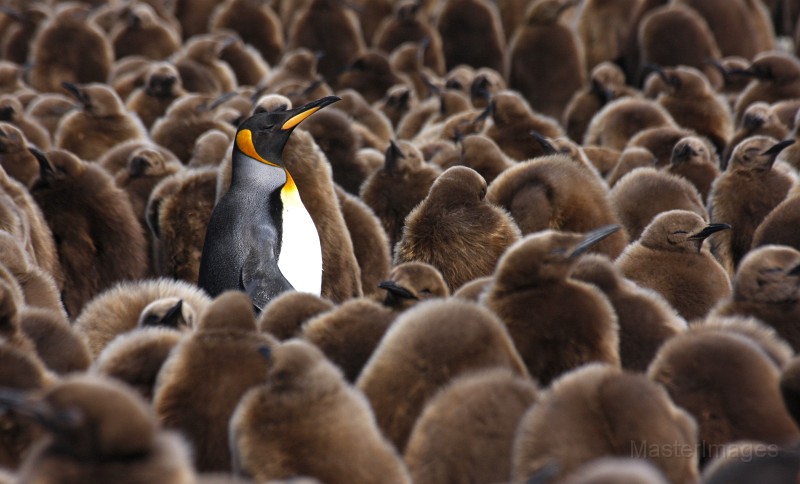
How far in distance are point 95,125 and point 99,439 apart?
17.2ft

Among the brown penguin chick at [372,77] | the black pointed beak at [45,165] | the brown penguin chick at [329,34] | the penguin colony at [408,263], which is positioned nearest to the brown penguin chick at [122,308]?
the penguin colony at [408,263]

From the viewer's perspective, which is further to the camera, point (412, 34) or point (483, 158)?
point (412, 34)

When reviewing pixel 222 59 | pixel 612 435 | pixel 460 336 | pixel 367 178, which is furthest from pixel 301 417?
pixel 222 59

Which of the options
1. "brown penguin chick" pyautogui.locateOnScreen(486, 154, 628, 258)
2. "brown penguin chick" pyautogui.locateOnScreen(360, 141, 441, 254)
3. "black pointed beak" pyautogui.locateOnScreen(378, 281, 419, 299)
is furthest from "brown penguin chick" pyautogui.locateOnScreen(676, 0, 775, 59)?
"black pointed beak" pyautogui.locateOnScreen(378, 281, 419, 299)

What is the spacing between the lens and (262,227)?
489cm

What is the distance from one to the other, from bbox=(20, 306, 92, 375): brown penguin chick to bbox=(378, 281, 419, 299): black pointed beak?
3.00 ft

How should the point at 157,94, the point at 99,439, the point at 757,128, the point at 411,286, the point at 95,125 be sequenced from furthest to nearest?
the point at 157,94
the point at 95,125
the point at 757,128
the point at 411,286
the point at 99,439

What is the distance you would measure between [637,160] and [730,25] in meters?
4.16

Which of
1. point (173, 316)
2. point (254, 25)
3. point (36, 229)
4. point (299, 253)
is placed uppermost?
point (173, 316)

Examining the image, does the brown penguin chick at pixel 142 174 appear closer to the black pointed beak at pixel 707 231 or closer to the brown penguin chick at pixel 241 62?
the black pointed beak at pixel 707 231

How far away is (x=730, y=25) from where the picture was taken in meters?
9.70

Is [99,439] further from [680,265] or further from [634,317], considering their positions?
[680,265]

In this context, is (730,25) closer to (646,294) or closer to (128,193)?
(128,193)

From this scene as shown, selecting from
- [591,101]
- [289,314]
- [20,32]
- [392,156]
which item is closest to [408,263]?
[289,314]
